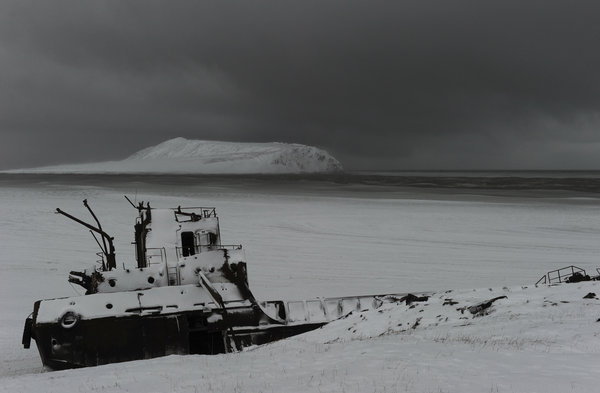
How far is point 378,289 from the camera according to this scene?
18375mm

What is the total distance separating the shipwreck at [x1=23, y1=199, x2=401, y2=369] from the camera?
1130cm

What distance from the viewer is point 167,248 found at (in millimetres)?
15438

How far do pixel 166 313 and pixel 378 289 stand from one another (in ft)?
29.8

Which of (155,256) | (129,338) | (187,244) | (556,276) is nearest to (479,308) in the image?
(129,338)

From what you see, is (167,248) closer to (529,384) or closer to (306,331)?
(306,331)

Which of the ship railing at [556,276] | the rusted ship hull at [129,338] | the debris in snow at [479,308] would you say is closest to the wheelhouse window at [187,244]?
the rusted ship hull at [129,338]

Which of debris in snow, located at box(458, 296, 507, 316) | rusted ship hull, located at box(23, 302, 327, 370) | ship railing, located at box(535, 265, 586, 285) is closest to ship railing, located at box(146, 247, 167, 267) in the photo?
rusted ship hull, located at box(23, 302, 327, 370)

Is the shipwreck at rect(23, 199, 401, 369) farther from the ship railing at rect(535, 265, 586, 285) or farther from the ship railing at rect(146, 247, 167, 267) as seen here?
the ship railing at rect(535, 265, 586, 285)

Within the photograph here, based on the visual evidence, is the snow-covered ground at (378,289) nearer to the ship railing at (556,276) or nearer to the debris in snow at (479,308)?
the debris in snow at (479,308)

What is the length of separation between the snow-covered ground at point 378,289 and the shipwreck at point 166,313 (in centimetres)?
127

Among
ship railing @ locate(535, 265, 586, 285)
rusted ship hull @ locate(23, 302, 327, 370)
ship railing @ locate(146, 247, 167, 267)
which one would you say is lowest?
ship railing @ locate(535, 265, 586, 285)

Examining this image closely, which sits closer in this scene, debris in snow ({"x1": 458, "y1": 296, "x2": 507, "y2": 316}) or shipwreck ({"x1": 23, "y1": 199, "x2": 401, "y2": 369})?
debris in snow ({"x1": 458, "y1": 296, "x2": 507, "y2": 316})

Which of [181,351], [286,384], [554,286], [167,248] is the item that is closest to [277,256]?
[167,248]

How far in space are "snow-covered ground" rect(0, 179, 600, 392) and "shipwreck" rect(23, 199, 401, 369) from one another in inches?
50.1
